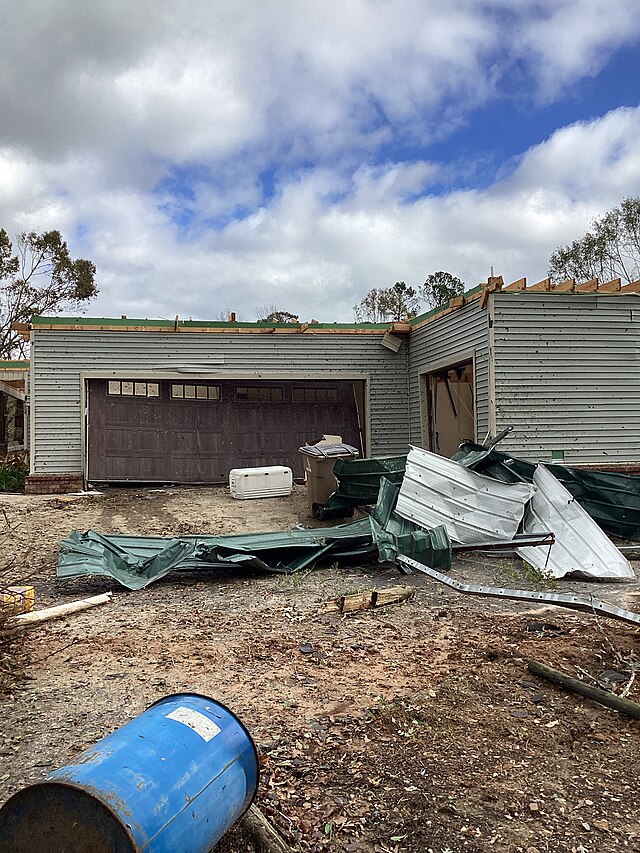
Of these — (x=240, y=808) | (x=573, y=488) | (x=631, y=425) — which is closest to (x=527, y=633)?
(x=240, y=808)

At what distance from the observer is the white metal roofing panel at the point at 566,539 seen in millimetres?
6762

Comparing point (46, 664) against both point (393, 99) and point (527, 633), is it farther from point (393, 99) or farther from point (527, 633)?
point (393, 99)

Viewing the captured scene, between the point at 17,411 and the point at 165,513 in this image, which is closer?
the point at 165,513

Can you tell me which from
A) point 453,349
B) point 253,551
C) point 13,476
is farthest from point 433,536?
point 13,476

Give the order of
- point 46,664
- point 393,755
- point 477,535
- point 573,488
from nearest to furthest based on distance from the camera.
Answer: point 393,755 → point 46,664 → point 477,535 → point 573,488

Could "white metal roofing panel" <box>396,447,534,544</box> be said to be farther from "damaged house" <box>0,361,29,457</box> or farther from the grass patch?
"damaged house" <box>0,361,29,457</box>

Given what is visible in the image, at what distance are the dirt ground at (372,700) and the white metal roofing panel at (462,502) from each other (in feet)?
2.40

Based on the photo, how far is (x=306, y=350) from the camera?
13938mm

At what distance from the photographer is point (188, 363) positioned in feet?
44.8

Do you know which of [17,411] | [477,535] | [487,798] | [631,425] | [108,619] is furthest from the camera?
[17,411]

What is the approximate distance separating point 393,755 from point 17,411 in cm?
1883

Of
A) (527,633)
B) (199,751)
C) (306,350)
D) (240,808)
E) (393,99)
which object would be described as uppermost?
(393,99)

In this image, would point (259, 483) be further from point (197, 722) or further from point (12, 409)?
point (12, 409)

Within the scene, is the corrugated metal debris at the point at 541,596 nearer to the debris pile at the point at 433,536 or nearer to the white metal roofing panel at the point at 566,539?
the debris pile at the point at 433,536
